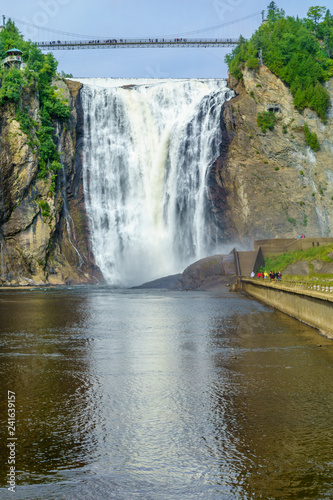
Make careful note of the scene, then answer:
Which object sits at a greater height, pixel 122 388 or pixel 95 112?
pixel 95 112

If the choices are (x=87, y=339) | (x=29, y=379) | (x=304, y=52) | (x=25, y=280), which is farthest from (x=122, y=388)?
(x=304, y=52)

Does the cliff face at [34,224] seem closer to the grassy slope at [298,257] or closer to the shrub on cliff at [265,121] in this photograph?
the grassy slope at [298,257]

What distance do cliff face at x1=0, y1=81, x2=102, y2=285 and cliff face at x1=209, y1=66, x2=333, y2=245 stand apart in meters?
20.1

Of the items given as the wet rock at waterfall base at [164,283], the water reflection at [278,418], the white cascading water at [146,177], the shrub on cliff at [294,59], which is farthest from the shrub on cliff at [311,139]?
the water reflection at [278,418]

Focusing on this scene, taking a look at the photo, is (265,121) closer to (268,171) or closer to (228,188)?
(268,171)

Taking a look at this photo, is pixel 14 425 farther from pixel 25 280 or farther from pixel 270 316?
pixel 25 280

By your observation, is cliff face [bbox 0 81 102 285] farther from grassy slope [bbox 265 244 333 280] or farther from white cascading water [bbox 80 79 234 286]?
grassy slope [bbox 265 244 333 280]

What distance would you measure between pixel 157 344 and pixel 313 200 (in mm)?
63848

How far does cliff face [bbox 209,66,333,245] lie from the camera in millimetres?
78688

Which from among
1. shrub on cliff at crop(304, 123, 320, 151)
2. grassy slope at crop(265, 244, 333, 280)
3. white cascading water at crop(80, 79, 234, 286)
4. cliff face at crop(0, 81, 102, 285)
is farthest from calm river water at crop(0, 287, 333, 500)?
shrub on cliff at crop(304, 123, 320, 151)

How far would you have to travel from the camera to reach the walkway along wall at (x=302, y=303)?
23719mm

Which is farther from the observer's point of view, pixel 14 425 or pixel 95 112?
pixel 95 112

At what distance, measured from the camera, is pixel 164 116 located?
84438 millimetres

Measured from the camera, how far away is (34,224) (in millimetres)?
72000
